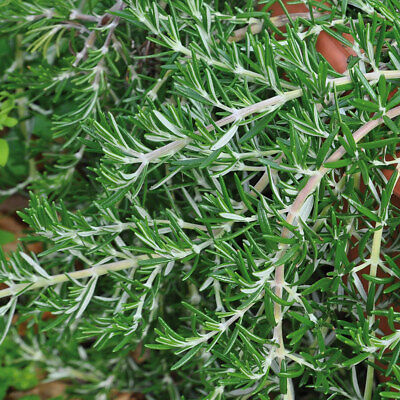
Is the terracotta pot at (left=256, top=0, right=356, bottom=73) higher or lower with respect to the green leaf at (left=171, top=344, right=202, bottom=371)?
higher

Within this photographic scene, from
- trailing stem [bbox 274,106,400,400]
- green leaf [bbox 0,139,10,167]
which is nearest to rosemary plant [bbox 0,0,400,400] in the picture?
trailing stem [bbox 274,106,400,400]

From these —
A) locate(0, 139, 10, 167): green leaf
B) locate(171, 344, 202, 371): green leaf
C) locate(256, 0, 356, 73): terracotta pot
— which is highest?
locate(256, 0, 356, 73): terracotta pot

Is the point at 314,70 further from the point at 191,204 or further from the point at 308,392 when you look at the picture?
the point at 308,392

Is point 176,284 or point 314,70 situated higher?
point 314,70

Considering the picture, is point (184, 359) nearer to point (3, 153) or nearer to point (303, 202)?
point (303, 202)

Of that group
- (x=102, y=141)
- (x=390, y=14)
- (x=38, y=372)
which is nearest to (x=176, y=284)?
(x=102, y=141)

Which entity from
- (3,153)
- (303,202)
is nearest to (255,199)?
(303,202)

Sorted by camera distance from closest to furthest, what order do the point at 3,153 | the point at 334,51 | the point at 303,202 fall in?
the point at 303,202
the point at 334,51
the point at 3,153

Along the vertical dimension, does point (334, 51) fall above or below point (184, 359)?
above

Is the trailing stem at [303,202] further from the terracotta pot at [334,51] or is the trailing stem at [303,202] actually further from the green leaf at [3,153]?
the green leaf at [3,153]

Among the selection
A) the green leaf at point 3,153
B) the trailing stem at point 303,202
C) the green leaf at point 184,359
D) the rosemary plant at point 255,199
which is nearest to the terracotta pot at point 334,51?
the rosemary plant at point 255,199

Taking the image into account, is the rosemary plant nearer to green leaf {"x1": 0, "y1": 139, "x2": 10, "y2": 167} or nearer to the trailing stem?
the trailing stem
